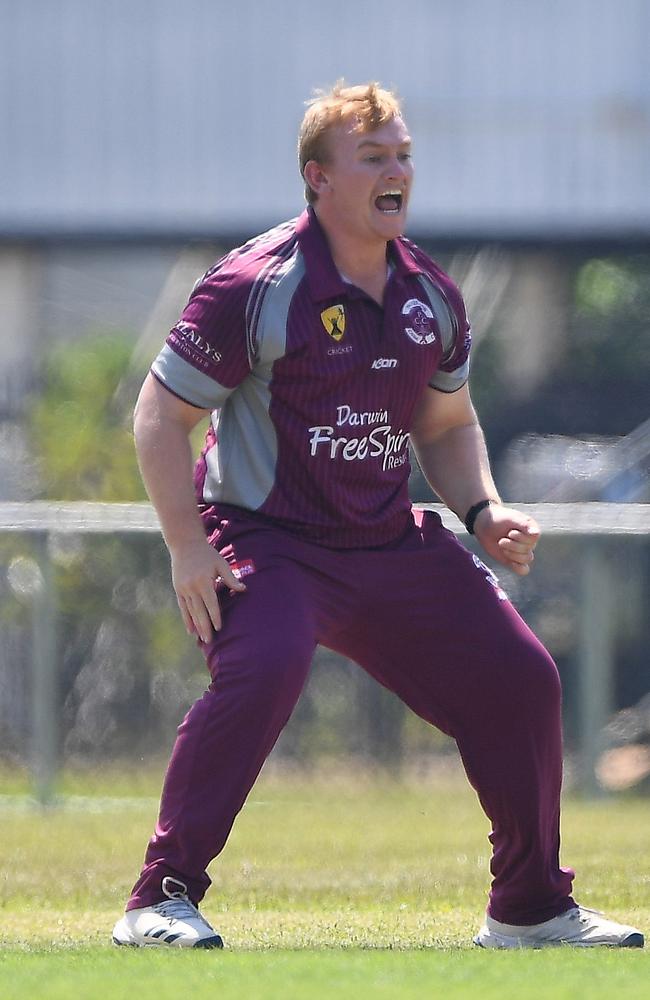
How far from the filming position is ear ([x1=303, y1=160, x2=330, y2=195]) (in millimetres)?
4285

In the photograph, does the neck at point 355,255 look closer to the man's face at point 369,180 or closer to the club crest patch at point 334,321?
the man's face at point 369,180

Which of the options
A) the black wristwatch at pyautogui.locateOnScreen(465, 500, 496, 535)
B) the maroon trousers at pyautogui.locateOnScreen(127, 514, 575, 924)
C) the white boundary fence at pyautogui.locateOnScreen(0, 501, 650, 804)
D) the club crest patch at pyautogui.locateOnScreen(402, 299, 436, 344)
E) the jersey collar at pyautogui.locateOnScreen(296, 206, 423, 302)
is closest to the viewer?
the maroon trousers at pyautogui.locateOnScreen(127, 514, 575, 924)

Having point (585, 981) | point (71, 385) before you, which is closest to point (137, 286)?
point (71, 385)

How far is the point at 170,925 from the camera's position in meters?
3.95

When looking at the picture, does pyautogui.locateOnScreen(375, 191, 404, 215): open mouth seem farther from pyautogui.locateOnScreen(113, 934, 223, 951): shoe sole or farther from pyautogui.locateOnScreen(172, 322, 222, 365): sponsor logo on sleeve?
pyautogui.locateOnScreen(113, 934, 223, 951): shoe sole

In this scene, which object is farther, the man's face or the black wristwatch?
the black wristwatch

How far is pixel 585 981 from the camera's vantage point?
11.2 ft

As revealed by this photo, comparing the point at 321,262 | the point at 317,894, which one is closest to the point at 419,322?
the point at 321,262

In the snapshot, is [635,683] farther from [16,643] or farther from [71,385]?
[71,385]

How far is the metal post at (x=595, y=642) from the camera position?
24.3 ft

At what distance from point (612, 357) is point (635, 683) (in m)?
6.24

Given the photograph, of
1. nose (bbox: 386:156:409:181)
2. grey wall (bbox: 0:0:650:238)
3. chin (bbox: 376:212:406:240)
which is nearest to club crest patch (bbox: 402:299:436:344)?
chin (bbox: 376:212:406:240)

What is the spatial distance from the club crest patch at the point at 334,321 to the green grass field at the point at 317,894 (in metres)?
1.27

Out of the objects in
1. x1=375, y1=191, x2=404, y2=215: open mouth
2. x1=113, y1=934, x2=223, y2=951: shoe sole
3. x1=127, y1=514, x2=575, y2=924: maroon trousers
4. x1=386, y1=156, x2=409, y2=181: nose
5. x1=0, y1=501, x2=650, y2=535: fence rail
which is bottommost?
x1=0, y1=501, x2=650, y2=535: fence rail
